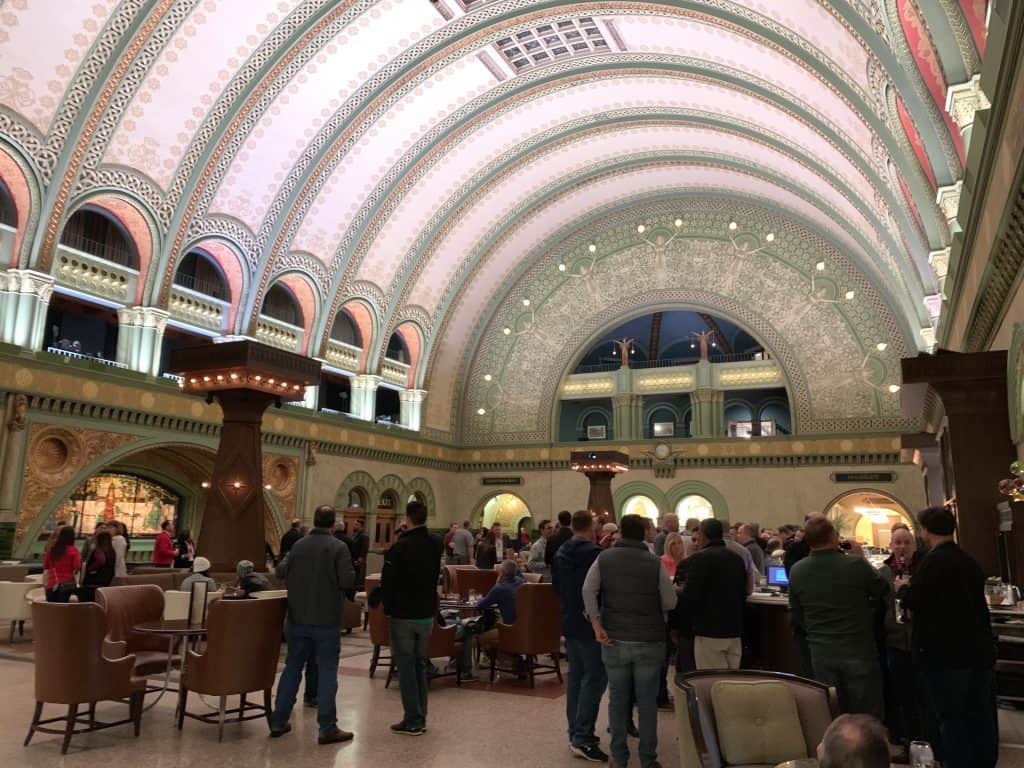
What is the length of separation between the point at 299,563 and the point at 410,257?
1578 centimetres

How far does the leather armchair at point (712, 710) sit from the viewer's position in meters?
3.00

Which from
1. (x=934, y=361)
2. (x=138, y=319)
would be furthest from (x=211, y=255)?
(x=934, y=361)

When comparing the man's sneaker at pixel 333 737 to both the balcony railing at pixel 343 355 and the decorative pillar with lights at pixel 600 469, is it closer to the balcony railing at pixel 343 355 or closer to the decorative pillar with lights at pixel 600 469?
the decorative pillar with lights at pixel 600 469

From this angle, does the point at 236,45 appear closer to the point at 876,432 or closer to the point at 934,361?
the point at 934,361

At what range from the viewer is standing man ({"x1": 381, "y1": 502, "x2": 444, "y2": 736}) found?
521cm

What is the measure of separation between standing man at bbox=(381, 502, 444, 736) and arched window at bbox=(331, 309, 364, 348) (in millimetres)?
15810

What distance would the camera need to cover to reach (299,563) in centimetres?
523

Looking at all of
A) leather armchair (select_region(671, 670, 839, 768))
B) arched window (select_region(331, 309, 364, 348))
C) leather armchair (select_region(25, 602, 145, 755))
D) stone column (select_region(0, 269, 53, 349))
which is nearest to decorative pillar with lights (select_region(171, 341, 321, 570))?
leather armchair (select_region(25, 602, 145, 755))

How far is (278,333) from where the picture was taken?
58.9 feet

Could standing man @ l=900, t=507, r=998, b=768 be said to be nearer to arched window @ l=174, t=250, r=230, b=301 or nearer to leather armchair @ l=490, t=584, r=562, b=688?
leather armchair @ l=490, t=584, r=562, b=688

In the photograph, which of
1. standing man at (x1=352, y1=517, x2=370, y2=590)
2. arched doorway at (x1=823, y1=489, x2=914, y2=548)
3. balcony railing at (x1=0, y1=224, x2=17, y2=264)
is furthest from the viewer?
arched doorway at (x1=823, y1=489, x2=914, y2=548)

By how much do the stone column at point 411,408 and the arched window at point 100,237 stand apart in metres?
8.44

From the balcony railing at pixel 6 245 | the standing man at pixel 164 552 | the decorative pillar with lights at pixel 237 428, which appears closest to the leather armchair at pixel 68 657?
the decorative pillar with lights at pixel 237 428

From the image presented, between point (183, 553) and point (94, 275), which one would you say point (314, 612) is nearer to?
point (183, 553)
